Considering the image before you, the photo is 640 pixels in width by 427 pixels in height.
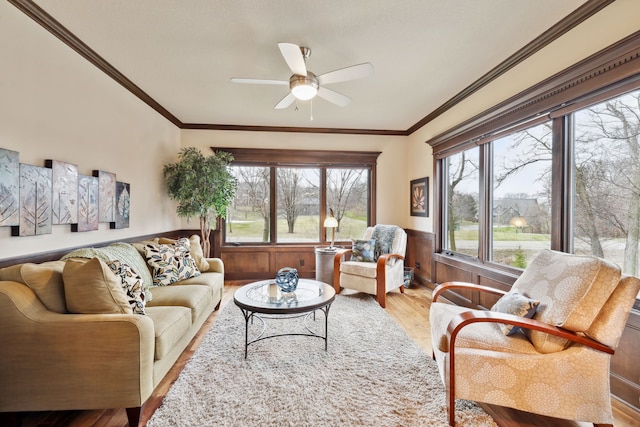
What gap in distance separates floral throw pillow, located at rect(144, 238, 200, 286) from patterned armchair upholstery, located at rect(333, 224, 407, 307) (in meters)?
1.94

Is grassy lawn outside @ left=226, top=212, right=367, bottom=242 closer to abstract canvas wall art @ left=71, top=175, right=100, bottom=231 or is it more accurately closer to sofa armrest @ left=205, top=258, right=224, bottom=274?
sofa armrest @ left=205, top=258, right=224, bottom=274

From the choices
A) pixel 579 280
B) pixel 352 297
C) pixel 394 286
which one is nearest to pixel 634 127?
pixel 579 280

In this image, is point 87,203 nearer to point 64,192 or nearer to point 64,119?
point 64,192

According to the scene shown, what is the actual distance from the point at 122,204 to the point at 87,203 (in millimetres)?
569

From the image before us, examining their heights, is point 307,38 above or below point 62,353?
above

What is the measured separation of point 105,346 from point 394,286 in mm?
3303

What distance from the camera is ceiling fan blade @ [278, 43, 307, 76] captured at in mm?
2006

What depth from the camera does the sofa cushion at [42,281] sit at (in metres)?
1.63

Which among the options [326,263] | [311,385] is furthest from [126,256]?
[326,263]

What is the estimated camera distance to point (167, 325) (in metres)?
1.94

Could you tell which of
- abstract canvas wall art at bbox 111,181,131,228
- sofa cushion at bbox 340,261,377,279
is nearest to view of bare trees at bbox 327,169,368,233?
sofa cushion at bbox 340,261,377,279

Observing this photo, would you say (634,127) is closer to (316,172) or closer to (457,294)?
(457,294)

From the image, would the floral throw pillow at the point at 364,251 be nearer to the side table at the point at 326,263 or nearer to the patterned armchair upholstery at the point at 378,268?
the patterned armchair upholstery at the point at 378,268

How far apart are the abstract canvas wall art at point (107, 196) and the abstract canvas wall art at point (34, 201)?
0.61 meters
